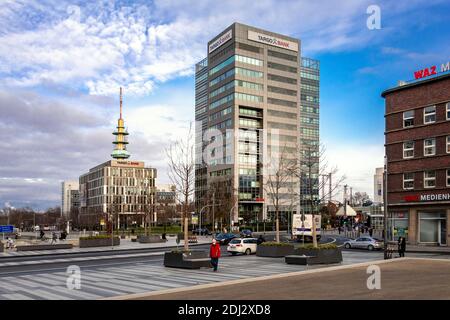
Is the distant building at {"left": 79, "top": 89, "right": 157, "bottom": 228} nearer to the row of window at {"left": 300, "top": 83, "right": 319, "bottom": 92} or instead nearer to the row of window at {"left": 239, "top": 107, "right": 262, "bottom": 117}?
the row of window at {"left": 239, "top": 107, "right": 262, "bottom": 117}

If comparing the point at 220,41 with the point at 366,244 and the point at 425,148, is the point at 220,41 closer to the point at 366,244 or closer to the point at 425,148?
the point at 425,148

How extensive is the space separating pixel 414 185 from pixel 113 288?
127ft

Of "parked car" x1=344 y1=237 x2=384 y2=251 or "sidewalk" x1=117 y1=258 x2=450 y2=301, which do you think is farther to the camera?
"parked car" x1=344 y1=237 x2=384 y2=251

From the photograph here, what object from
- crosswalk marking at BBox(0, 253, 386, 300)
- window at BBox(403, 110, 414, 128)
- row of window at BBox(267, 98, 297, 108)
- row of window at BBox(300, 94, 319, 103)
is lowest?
crosswalk marking at BBox(0, 253, 386, 300)

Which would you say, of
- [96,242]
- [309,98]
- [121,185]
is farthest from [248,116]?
[96,242]

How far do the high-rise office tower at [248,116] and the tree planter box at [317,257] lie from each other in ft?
278

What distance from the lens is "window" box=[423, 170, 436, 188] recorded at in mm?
47438

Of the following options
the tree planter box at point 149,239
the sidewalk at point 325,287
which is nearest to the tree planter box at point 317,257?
the sidewalk at point 325,287

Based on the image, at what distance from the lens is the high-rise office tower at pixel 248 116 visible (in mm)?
120000

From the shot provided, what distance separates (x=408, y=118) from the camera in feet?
164

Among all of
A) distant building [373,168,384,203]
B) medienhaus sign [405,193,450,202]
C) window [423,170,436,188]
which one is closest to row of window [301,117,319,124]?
distant building [373,168,384,203]

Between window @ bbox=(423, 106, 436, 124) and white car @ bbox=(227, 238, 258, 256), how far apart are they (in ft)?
75.3

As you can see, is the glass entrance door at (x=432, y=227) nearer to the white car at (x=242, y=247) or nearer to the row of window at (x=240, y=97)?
the white car at (x=242, y=247)
